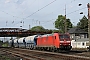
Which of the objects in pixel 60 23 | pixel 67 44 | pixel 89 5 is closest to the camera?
pixel 67 44

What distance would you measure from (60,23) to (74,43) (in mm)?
67390

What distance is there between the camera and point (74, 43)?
72375mm

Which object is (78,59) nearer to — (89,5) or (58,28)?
(89,5)

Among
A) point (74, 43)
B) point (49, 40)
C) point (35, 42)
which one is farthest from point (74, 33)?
point (49, 40)

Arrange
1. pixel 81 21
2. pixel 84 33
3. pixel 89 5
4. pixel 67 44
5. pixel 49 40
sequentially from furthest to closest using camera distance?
1. pixel 81 21
2. pixel 84 33
3. pixel 89 5
4. pixel 49 40
5. pixel 67 44

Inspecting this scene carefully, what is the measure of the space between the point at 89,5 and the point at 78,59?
26.3 metres

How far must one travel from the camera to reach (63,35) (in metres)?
31.2

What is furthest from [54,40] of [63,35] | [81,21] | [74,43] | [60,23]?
[60,23]

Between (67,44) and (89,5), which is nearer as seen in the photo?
(67,44)

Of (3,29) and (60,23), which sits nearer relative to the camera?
(3,29)

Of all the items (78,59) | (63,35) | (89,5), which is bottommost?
(78,59)

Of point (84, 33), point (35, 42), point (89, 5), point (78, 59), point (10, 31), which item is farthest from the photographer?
point (84, 33)

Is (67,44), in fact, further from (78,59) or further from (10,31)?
(10,31)

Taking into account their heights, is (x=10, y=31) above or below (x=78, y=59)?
above
